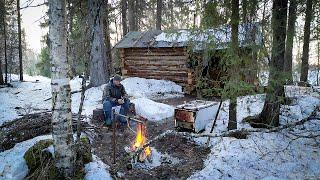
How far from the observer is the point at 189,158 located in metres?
6.64

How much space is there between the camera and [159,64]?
16.5 meters

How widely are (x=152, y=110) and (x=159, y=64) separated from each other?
6.85m

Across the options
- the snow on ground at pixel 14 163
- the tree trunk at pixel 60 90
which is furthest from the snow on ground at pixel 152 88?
the tree trunk at pixel 60 90

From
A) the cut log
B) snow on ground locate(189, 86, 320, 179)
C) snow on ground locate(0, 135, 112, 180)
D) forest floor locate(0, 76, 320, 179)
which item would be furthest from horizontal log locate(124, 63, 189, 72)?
snow on ground locate(0, 135, 112, 180)

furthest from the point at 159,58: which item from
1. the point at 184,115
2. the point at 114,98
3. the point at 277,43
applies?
the point at 277,43

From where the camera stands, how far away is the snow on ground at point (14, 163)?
5.07m

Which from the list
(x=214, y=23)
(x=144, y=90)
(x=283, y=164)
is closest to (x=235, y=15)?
(x=214, y=23)

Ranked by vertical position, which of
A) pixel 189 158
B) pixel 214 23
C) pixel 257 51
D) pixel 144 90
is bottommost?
pixel 189 158

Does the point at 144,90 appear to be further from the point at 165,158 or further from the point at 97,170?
the point at 97,170

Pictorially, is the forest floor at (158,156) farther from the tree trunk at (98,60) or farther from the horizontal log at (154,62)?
the horizontal log at (154,62)

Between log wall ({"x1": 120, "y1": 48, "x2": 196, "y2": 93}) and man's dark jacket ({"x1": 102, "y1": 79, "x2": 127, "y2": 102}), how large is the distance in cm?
674

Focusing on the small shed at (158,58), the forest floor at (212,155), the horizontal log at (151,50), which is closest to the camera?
the forest floor at (212,155)

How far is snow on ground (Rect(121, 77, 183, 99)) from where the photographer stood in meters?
14.1

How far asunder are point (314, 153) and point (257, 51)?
2.55 meters
